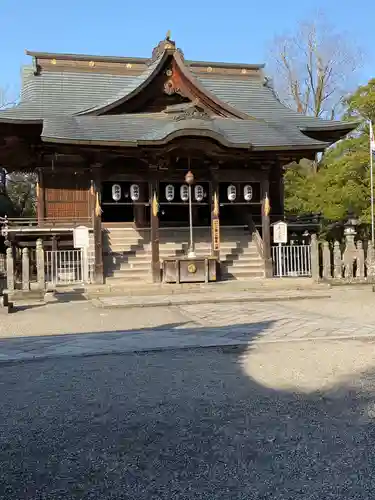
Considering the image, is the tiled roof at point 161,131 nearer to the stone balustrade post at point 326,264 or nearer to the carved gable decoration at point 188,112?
the carved gable decoration at point 188,112

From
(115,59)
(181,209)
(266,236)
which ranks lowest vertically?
(266,236)

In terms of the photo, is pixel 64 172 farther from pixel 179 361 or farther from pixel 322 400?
pixel 322 400

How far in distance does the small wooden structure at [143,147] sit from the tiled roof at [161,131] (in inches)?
1.3

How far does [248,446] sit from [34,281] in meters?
12.6

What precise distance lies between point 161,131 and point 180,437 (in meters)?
12.3

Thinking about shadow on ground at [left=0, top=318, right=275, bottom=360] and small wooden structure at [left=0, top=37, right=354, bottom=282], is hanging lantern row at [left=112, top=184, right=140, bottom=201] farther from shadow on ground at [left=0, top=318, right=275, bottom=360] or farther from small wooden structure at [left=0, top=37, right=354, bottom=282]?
shadow on ground at [left=0, top=318, right=275, bottom=360]

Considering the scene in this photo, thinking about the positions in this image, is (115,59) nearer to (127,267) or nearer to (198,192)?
(198,192)

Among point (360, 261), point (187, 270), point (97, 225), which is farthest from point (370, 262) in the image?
point (97, 225)

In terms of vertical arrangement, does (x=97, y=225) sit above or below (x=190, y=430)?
above

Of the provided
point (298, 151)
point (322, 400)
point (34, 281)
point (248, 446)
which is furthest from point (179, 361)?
point (298, 151)

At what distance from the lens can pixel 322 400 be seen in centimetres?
432

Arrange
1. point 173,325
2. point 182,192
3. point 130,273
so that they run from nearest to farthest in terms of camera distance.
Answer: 1. point 173,325
2. point 130,273
3. point 182,192

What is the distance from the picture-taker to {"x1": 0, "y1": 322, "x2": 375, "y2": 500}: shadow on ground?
2840 millimetres

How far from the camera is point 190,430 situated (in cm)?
366
